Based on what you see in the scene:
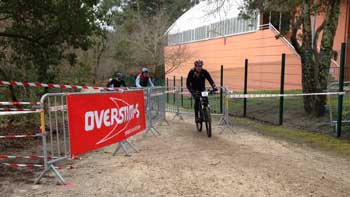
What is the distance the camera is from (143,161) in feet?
19.6

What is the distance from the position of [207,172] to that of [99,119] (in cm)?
188

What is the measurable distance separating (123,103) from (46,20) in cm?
391

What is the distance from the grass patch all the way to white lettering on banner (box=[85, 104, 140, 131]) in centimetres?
388

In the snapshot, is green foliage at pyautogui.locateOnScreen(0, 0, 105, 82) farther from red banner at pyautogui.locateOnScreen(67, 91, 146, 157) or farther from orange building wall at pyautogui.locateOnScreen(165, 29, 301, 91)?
orange building wall at pyautogui.locateOnScreen(165, 29, 301, 91)

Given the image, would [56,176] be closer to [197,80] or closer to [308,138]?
[197,80]

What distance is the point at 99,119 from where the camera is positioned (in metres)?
5.31

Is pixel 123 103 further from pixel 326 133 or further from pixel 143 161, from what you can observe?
pixel 326 133

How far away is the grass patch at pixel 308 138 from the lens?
7.06 meters

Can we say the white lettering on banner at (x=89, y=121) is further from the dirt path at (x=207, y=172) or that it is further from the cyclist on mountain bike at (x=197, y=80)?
the cyclist on mountain bike at (x=197, y=80)

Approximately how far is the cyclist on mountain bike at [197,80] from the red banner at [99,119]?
243cm

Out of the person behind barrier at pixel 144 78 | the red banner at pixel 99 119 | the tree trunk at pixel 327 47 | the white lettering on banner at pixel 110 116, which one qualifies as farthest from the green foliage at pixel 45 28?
the tree trunk at pixel 327 47

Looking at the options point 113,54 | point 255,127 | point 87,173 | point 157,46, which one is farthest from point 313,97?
point 113,54

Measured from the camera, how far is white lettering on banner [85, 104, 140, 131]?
5.08 m

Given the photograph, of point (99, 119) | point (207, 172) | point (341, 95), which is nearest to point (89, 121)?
point (99, 119)
